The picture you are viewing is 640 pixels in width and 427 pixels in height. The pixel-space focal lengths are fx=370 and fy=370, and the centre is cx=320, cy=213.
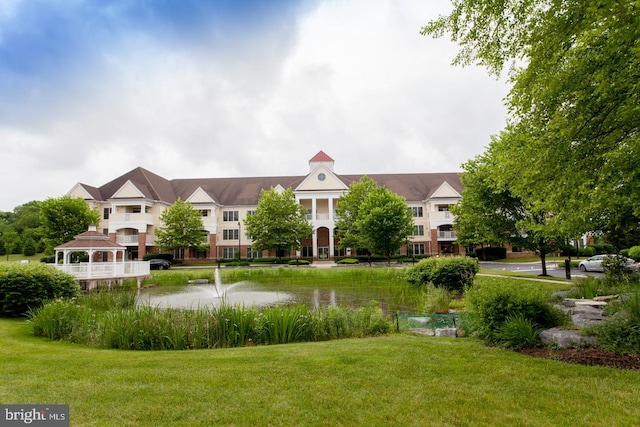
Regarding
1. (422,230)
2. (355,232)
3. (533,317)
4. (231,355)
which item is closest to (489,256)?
(422,230)

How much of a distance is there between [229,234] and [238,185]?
7.87 m

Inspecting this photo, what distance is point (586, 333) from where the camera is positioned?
6.28 meters

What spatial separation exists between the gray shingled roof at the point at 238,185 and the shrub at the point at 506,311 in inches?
1655

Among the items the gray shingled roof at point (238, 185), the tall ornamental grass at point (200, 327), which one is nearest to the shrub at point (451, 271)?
the tall ornamental grass at point (200, 327)

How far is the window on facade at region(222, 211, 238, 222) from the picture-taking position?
162 ft

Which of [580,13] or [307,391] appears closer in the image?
[307,391]

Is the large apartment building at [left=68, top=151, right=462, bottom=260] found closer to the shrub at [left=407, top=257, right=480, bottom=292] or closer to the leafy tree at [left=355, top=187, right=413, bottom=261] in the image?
the leafy tree at [left=355, top=187, right=413, bottom=261]

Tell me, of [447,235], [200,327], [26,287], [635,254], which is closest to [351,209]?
[447,235]

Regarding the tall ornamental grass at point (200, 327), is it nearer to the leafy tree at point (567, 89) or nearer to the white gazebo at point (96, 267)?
the leafy tree at point (567, 89)

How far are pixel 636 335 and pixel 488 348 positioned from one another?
2.21 meters

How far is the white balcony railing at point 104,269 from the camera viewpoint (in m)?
20.9

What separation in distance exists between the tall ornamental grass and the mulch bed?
11.9 feet

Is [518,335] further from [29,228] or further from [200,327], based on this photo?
[29,228]

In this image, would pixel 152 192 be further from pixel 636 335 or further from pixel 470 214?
pixel 636 335
